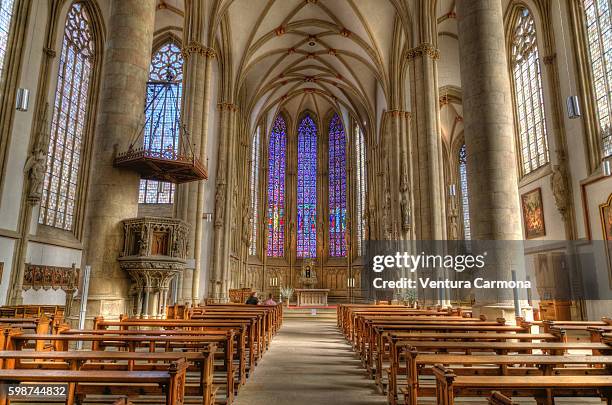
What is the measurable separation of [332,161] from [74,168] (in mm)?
22465

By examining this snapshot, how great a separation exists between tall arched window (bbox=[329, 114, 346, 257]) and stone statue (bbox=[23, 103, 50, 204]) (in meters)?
24.4

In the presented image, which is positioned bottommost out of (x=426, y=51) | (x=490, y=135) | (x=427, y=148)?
(x=490, y=135)

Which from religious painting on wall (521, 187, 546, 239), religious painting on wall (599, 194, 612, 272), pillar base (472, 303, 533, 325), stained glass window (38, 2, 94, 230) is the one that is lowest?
pillar base (472, 303, 533, 325)

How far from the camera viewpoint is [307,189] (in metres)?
36.9

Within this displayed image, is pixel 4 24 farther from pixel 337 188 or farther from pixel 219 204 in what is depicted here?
pixel 337 188

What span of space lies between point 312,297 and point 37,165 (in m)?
17.2

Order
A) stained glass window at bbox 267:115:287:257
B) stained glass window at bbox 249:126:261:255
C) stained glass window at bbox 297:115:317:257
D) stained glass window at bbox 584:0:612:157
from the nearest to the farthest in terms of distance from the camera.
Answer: stained glass window at bbox 584:0:612:157 → stained glass window at bbox 249:126:261:255 → stained glass window at bbox 267:115:287:257 → stained glass window at bbox 297:115:317:257

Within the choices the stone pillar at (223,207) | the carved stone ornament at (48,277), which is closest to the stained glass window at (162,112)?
the stone pillar at (223,207)

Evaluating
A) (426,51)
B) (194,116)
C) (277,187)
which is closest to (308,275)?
(277,187)

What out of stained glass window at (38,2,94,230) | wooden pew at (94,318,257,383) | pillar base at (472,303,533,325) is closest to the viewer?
wooden pew at (94,318,257,383)

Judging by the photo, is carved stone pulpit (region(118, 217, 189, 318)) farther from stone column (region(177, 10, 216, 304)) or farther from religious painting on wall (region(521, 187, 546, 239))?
religious painting on wall (region(521, 187, 546, 239))

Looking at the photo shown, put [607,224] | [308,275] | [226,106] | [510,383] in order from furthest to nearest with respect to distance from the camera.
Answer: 1. [308,275]
2. [226,106]
3. [607,224]
4. [510,383]

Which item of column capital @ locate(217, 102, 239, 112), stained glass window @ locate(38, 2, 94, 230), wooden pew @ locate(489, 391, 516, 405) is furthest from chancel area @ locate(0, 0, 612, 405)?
column capital @ locate(217, 102, 239, 112)

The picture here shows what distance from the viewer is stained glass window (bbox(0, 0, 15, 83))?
1385 centimetres
